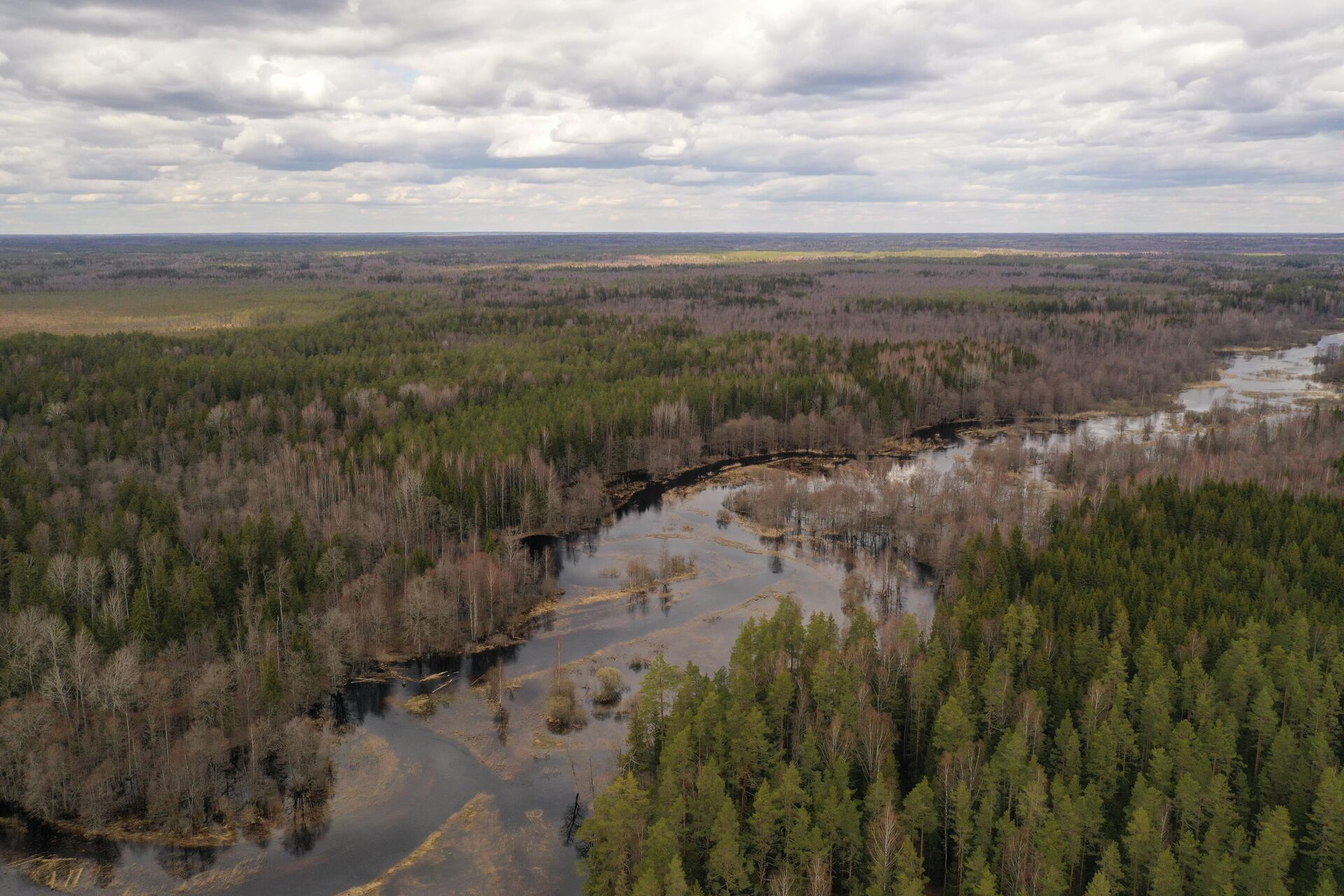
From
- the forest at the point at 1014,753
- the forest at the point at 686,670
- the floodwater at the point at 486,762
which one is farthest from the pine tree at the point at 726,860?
the floodwater at the point at 486,762

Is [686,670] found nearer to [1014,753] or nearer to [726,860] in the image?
[726,860]

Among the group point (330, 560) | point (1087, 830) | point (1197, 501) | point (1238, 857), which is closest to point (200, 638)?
point (330, 560)

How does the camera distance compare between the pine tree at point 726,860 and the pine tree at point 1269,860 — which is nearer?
the pine tree at point 1269,860

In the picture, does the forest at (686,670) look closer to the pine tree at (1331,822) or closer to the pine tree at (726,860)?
the pine tree at (726,860)

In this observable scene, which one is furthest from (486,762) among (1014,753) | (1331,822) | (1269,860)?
(1331,822)

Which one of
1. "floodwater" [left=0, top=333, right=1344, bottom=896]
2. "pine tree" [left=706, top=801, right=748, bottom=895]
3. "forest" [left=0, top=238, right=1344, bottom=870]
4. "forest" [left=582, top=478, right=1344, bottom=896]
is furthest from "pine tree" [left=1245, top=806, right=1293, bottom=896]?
"floodwater" [left=0, top=333, right=1344, bottom=896]

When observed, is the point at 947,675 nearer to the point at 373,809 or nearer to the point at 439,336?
the point at 373,809

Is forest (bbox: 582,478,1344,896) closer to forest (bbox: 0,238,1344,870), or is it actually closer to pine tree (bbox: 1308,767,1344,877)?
pine tree (bbox: 1308,767,1344,877)

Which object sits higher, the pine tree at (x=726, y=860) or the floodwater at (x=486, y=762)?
the pine tree at (x=726, y=860)
